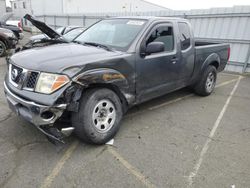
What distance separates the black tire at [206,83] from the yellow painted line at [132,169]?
10.7 feet

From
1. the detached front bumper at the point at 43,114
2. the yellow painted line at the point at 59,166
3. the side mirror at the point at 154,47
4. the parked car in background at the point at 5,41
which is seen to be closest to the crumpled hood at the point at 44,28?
the side mirror at the point at 154,47

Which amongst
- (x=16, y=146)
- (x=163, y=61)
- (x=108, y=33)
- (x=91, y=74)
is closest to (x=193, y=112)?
(x=163, y=61)

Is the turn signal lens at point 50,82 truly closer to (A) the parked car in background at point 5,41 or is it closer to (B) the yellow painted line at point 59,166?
(B) the yellow painted line at point 59,166

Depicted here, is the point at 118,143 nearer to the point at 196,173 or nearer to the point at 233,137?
the point at 196,173

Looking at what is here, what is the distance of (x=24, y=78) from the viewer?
8.98 ft

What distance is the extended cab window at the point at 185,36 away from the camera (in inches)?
175

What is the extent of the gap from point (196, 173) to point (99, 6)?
30308 millimetres

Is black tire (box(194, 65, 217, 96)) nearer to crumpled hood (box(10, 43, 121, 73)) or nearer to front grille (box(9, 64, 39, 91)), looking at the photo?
crumpled hood (box(10, 43, 121, 73))

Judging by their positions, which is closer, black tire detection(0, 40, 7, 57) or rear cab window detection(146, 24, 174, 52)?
rear cab window detection(146, 24, 174, 52)

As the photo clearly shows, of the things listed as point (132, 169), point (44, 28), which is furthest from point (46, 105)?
point (44, 28)

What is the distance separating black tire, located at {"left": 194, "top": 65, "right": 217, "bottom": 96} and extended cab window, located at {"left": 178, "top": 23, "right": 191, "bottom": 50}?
113 cm

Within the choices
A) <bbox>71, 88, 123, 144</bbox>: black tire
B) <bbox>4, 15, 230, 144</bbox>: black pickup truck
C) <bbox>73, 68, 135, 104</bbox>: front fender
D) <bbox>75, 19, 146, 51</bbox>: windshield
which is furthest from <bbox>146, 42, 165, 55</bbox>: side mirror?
<bbox>71, 88, 123, 144</bbox>: black tire

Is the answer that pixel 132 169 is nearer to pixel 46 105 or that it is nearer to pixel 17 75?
pixel 46 105

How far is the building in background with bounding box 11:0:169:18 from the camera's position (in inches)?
1013
